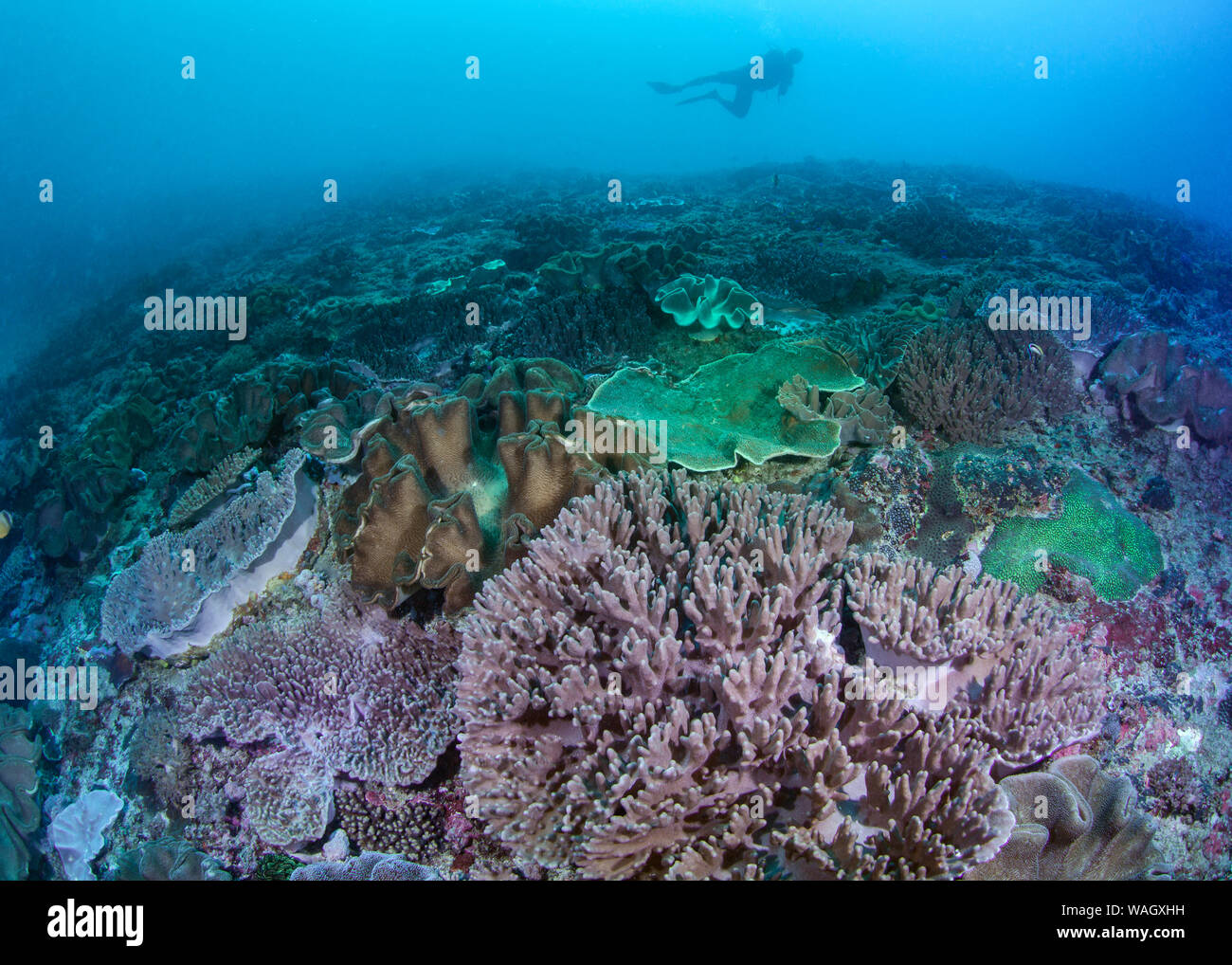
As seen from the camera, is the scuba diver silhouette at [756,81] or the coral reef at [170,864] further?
the scuba diver silhouette at [756,81]

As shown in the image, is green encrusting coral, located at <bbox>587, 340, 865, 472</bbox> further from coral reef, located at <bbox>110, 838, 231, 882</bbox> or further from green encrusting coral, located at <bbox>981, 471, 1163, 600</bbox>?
coral reef, located at <bbox>110, 838, 231, 882</bbox>

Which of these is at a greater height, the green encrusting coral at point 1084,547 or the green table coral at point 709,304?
the green table coral at point 709,304

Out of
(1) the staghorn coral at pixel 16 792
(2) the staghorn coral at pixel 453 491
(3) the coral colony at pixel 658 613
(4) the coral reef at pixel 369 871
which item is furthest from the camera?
(1) the staghorn coral at pixel 16 792

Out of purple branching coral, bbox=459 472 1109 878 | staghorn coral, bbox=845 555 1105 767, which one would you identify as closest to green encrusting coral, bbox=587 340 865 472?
purple branching coral, bbox=459 472 1109 878

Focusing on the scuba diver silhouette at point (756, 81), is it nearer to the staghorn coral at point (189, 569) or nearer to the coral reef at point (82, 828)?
the staghorn coral at point (189, 569)

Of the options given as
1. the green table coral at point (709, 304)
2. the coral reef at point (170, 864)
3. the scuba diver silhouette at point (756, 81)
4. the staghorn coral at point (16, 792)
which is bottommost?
the staghorn coral at point (16, 792)

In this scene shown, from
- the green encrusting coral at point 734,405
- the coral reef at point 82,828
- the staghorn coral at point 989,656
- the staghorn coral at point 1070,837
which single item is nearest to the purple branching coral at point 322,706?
the coral reef at point 82,828

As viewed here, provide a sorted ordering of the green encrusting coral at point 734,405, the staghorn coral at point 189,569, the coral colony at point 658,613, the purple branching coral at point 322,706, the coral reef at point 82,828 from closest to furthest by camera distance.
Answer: the coral colony at point 658,613 < the purple branching coral at point 322,706 < the coral reef at point 82,828 < the staghorn coral at point 189,569 < the green encrusting coral at point 734,405

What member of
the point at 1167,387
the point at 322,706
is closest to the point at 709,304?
the point at 1167,387
